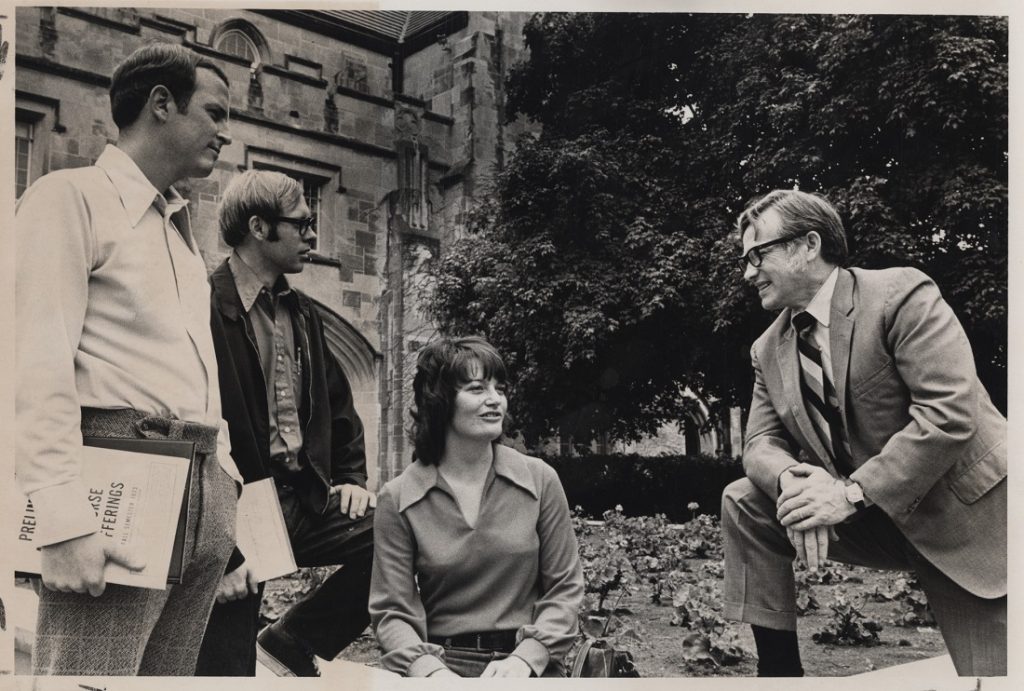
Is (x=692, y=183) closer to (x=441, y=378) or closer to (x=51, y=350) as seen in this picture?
(x=441, y=378)

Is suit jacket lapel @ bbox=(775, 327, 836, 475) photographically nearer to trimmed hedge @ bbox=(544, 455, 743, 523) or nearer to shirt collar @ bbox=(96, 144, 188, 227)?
trimmed hedge @ bbox=(544, 455, 743, 523)

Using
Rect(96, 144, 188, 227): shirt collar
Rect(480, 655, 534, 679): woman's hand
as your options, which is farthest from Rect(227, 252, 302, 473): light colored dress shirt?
Rect(480, 655, 534, 679): woman's hand

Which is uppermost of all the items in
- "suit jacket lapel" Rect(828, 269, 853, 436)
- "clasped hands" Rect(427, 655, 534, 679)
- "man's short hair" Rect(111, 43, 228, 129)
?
"man's short hair" Rect(111, 43, 228, 129)

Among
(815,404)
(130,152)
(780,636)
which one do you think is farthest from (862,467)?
(130,152)

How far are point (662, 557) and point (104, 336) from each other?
2564 millimetres

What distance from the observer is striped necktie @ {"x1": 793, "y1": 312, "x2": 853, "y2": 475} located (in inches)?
162

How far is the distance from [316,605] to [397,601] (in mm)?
653

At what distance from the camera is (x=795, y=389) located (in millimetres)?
4137

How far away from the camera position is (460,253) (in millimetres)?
4465

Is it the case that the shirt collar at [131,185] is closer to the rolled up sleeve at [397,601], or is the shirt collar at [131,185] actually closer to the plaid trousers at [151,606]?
the plaid trousers at [151,606]

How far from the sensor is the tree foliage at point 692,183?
4.36 m

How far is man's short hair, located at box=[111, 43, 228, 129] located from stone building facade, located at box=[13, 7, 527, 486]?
0.05 meters

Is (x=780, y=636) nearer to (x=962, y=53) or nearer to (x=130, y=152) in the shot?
(x=962, y=53)

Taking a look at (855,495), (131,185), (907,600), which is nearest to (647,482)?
(855,495)
